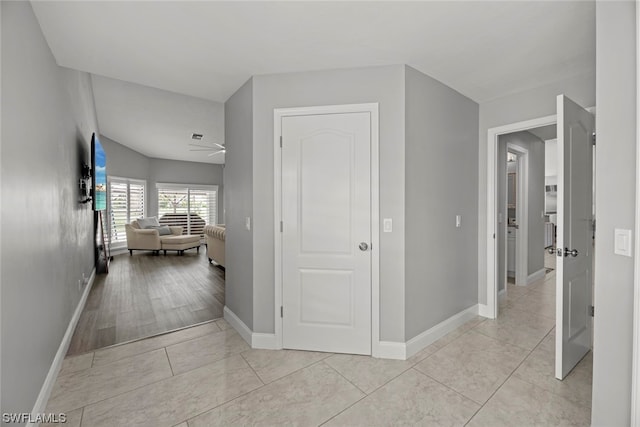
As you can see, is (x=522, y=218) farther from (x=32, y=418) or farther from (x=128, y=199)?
(x=128, y=199)

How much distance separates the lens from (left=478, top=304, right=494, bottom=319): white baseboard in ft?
10.4

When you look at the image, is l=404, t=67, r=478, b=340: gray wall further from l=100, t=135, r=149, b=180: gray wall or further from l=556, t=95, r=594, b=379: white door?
l=100, t=135, r=149, b=180: gray wall

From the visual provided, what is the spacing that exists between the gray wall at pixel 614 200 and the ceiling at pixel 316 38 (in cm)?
49

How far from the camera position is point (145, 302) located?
12.0ft

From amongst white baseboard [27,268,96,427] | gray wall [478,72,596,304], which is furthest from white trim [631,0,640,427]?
white baseboard [27,268,96,427]

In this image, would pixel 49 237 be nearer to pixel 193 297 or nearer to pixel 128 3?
pixel 128 3

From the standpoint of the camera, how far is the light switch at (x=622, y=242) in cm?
131

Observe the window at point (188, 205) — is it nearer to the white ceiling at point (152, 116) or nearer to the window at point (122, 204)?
the window at point (122, 204)

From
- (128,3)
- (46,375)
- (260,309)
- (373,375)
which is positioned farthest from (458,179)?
(46,375)

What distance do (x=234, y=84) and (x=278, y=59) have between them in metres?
0.66

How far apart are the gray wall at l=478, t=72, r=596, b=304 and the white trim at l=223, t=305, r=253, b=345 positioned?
2.58 m

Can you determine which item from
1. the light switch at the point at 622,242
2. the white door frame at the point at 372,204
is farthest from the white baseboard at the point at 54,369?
the light switch at the point at 622,242

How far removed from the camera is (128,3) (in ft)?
5.41

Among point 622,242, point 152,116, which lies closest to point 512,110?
point 622,242
